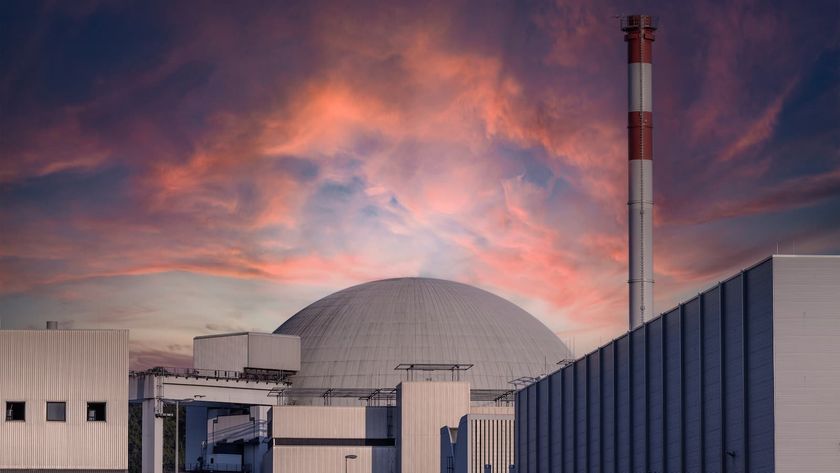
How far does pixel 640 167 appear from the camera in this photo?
330 feet

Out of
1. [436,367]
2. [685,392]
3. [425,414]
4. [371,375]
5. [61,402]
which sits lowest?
[425,414]

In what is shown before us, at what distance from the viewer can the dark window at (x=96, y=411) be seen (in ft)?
272

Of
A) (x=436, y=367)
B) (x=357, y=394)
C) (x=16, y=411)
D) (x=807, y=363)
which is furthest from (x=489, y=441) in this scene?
(x=807, y=363)

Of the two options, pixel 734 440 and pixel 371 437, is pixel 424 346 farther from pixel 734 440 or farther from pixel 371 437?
pixel 734 440

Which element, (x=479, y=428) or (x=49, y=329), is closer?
(x=49, y=329)

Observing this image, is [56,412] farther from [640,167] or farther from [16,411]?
[640,167]

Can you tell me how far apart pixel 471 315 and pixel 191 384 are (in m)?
34.4

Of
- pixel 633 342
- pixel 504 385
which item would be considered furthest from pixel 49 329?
pixel 504 385

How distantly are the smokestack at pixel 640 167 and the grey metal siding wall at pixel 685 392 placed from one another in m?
19.9

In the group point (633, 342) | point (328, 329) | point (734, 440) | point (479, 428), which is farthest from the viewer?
point (328, 329)

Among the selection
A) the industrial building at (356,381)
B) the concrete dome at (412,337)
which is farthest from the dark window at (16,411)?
the concrete dome at (412,337)

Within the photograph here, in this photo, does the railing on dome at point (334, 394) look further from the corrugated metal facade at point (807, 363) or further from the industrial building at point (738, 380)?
the corrugated metal facade at point (807, 363)

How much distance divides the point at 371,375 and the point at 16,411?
6690cm

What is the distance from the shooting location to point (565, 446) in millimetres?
83562
